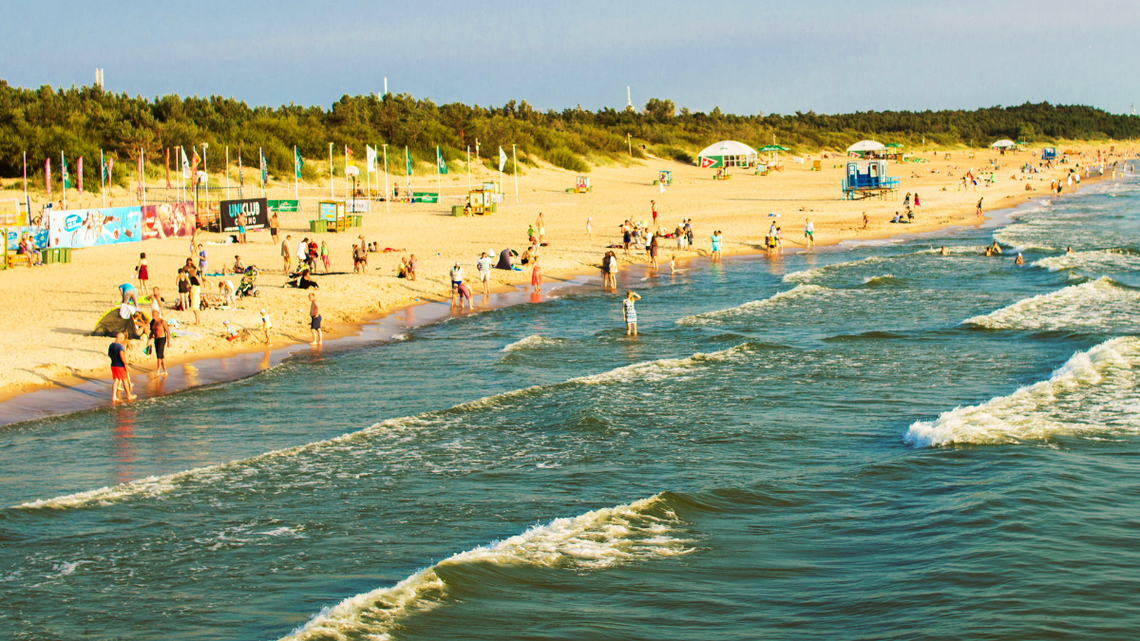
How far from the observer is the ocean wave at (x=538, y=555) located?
816 cm

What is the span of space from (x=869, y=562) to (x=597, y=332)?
13187 mm

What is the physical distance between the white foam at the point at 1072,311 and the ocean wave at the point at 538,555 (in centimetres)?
1435

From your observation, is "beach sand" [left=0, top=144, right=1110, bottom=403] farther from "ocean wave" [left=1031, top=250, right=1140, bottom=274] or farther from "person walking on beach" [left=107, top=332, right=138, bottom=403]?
"ocean wave" [left=1031, top=250, right=1140, bottom=274]

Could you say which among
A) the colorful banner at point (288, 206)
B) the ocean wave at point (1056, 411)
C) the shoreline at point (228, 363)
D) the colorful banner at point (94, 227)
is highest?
the colorful banner at point (288, 206)

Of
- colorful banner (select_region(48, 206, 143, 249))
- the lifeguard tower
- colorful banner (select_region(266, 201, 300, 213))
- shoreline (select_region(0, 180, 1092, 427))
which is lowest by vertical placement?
shoreline (select_region(0, 180, 1092, 427))

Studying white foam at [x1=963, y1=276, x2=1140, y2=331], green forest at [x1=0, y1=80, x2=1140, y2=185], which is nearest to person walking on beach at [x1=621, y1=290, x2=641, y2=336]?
white foam at [x1=963, y1=276, x2=1140, y2=331]

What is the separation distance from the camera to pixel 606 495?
1141 centimetres

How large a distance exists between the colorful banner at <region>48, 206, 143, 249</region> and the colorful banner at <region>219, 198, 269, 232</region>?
2960 mm

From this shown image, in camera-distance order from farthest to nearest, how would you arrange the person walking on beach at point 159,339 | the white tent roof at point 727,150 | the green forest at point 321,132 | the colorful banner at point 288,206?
the white tent roof at point 727,150
the green forest at point 321,132
the colorful banner at point 288,206
the person walking on beach at point 159,339

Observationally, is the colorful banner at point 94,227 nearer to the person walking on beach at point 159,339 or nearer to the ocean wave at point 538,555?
the person walking on beach at point 159,339

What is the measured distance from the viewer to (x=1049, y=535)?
9.81 metres

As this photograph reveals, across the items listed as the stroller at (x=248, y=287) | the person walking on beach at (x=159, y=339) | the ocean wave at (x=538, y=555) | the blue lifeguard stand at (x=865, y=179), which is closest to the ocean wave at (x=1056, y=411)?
the ocean wave at (x=538, y=555)

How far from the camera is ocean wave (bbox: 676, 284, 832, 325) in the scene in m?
23.5

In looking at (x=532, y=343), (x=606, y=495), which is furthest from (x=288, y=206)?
(x=606, y=495)
